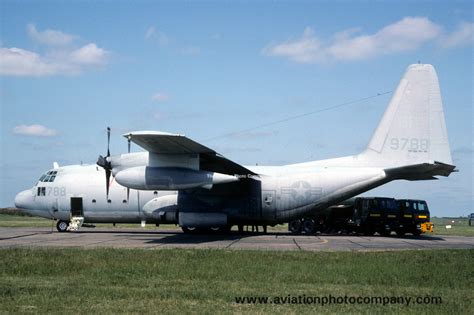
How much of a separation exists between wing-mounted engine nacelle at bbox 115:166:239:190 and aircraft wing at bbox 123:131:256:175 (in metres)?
1.00

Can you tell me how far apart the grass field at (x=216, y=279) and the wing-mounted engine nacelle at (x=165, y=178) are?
24.7ft

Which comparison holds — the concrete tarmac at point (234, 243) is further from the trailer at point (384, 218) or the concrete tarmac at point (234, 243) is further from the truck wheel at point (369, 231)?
the truck wheel at point (369, 231)

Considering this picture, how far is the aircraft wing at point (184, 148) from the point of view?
2405 centimetres

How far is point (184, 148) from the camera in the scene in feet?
85.1

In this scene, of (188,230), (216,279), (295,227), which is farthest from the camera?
(295,227)

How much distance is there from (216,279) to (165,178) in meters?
13.5

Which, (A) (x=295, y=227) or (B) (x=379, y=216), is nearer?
(B) (x=379, y=216)

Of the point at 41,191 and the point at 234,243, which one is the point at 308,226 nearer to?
the point at 234,243

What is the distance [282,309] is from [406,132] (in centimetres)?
2155

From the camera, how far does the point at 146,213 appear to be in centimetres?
3125

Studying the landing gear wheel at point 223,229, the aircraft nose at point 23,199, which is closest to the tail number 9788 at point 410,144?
the landing gear wheel at point 223,229

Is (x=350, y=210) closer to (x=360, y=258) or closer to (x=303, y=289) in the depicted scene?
(x=360, y=258)

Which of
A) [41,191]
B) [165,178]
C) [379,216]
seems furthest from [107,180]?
[379,216]

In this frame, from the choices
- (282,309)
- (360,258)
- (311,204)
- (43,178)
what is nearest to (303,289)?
(282,309)
